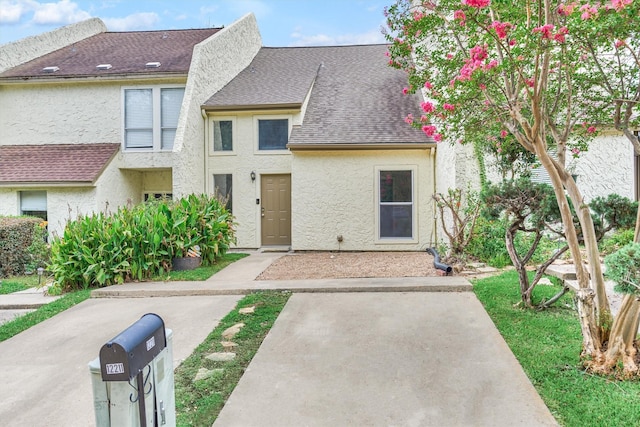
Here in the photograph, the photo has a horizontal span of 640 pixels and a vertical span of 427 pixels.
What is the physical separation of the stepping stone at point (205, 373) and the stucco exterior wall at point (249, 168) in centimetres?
848

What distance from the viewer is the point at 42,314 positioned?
6.21 m

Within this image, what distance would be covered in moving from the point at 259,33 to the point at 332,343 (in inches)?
597

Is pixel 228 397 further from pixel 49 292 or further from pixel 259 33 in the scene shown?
pixel 259 33

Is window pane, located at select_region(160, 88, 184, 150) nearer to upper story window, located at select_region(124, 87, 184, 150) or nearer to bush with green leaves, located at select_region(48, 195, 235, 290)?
upper story window, located at select_region(124, 87, 184, 150)

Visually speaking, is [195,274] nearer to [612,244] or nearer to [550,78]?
Answer: [550,78]

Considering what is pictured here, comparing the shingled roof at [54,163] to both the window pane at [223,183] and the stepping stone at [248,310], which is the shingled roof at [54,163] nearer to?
the window pane at [223,183]

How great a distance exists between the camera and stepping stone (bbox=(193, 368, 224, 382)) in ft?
12.4

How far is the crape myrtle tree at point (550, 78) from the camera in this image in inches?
142

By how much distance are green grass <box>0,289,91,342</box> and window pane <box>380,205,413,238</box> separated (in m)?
7.03

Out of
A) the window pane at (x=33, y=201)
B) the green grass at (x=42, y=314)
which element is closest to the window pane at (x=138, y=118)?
the window pane at (x=33, y=201)

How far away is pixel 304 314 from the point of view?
A: 5461 millimetres

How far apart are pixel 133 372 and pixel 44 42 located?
1610 cm

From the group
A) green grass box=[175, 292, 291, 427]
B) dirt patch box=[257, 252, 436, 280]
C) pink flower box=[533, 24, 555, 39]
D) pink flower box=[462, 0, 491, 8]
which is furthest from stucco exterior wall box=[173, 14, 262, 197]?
pink flower box=[533, 24, 555, 39]

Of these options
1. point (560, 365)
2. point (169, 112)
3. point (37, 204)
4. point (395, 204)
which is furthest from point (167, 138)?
point (560, 365)
